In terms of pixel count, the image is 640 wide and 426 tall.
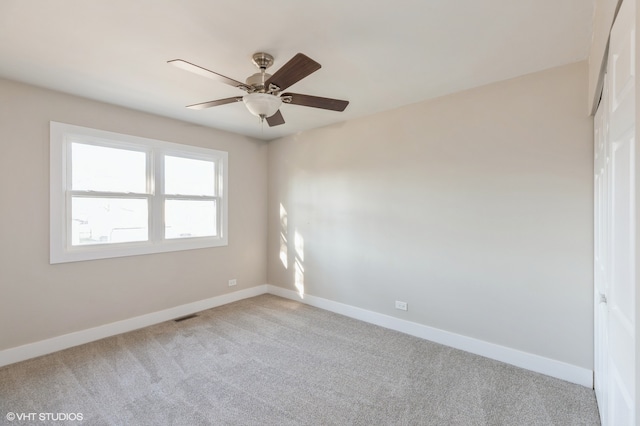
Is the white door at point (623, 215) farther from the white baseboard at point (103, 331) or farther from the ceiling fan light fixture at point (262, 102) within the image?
the white baseboard at point (103, 331)

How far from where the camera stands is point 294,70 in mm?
1779

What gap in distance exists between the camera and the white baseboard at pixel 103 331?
2.67 m

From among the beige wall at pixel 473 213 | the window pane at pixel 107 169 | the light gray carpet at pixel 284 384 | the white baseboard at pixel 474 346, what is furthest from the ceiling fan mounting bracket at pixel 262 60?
the white baseboard at pixel 474 346

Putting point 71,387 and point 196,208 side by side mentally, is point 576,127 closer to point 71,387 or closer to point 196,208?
point 196,208

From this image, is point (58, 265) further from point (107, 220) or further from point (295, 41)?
point (295, 41)

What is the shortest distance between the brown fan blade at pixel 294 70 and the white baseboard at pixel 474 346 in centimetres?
285

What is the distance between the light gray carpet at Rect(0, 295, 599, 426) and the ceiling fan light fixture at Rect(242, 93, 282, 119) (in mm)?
2203

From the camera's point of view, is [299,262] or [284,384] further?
[299,262]

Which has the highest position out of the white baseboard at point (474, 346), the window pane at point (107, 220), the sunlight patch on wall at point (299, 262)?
the window pane at point (107, 220)

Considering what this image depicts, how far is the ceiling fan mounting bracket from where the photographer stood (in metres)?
2.16

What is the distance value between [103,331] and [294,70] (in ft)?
11.4

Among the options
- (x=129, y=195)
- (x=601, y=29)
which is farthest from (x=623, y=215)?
(x=129, y=195)

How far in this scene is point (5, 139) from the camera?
262 cm

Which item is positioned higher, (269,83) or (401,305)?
(269,83)
